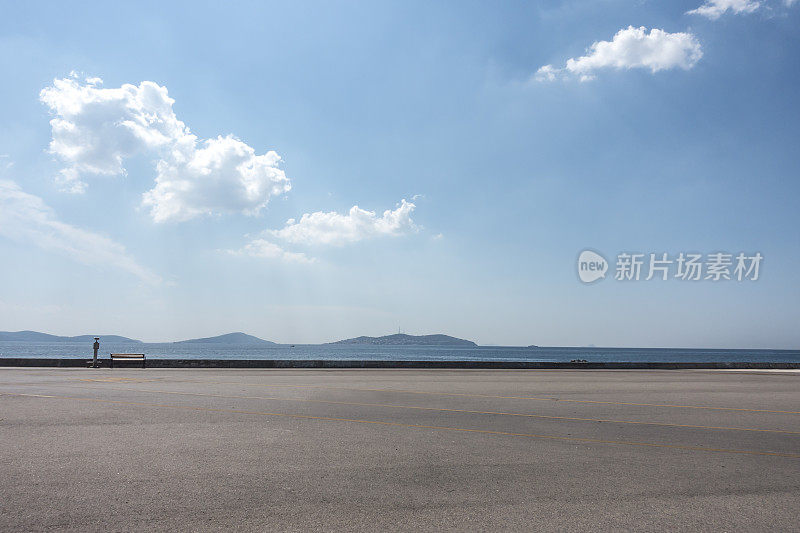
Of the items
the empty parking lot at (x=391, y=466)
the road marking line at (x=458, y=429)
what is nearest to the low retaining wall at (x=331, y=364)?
the road marking line at (x=458, y=429)

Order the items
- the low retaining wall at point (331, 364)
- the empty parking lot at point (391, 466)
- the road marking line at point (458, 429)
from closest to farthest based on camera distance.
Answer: the empty parking lot at point (391, 466) → the road marking line at point (458, 429) → the low retaining wall at point (331, 364)

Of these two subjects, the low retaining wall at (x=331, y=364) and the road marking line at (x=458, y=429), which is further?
the low retaining wall at (x=331, y=364)

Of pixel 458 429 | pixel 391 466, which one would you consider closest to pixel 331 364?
pixel 458 429

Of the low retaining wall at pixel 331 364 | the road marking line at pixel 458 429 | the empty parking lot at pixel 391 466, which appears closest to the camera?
the empty parking lot at pixel 391 466

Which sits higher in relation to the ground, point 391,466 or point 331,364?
point 391,466

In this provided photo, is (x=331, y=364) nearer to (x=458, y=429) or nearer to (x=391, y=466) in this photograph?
(x=458, y=429)

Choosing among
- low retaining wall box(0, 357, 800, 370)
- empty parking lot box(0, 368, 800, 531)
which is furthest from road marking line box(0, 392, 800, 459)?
low retaining wall box(0, 357, 800, 370)

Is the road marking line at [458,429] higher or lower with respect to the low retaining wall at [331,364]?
higher

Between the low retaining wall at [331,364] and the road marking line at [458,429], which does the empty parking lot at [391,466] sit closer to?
the road marking line at [458,429]

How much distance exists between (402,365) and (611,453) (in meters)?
25.4

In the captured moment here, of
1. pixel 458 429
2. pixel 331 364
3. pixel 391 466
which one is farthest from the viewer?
pixel 331 364

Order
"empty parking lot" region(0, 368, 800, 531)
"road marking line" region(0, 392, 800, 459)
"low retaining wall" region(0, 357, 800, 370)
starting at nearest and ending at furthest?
"empty parking lot" region(0, 368, 800, 531) < "road marking line" region(0, 392, 800, 459) < "low retaining wall" region(0, 357, 800, 370)

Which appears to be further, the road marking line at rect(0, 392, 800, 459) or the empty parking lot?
the road marking line at rect(0, 392, 800, 459)

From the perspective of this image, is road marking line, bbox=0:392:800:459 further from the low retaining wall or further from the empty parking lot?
the low retaining wall
